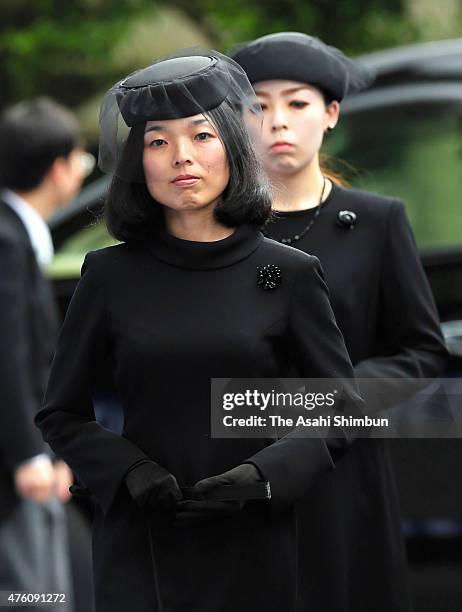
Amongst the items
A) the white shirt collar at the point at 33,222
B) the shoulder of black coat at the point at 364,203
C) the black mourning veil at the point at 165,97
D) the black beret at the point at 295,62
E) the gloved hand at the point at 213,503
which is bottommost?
the gloved hand at the point at 213,503

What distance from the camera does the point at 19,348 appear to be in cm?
406

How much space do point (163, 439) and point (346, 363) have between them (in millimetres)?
306

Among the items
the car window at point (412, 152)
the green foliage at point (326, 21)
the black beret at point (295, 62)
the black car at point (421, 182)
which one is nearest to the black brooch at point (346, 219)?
the black beret at point (295, 62)

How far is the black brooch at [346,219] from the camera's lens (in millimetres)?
3021

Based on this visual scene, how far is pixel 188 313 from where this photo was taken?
2.42 meters

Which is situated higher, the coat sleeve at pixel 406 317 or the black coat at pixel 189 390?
the coat sleeve at pixel 406 317

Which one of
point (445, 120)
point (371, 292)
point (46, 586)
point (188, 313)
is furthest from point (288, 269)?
point (445, 120)

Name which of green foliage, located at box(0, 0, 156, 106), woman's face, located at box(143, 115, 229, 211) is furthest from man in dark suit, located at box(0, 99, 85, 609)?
green foliage, located at box(0, 0, 156, 106)

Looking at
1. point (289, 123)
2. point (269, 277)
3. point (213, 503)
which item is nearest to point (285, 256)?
point (269, 277)

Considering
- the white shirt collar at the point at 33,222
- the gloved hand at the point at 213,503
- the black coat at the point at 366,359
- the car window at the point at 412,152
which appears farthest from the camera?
the car window at the point at 412,152

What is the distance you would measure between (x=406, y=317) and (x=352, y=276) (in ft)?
0.41

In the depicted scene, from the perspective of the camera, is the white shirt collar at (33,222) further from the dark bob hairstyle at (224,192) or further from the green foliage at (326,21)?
the green foliage at (326,21)

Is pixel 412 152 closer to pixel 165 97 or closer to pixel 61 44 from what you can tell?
pixel 165 97

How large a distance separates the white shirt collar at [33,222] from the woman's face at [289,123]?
1400 mm
